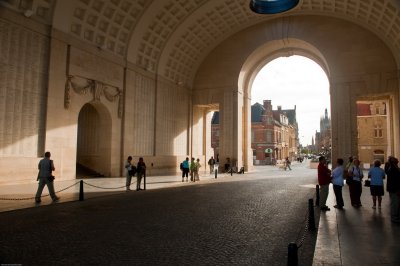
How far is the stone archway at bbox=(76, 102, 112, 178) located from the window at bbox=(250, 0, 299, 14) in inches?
646

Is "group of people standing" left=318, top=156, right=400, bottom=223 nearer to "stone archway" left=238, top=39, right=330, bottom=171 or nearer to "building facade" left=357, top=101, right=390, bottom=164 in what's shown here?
"stone archway" left=238, top=39, right=330, bottom=171

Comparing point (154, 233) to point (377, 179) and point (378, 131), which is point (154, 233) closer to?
point (377, 179)

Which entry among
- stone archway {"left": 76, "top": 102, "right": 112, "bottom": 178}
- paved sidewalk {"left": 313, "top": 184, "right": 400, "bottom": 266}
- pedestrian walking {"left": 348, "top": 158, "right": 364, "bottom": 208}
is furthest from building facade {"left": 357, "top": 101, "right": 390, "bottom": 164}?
paved sidewalk {"left": 313, "top": 184, "right": 400, "bottom": 266}

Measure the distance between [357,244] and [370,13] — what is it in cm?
2500

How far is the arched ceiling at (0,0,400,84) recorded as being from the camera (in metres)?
21.0

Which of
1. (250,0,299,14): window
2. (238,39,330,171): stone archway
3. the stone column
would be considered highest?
(250,0,299,14): window

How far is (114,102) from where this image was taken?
24859mm

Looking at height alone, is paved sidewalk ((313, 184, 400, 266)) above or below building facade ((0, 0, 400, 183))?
below

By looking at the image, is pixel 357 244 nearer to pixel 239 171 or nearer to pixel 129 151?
pixel 129 151

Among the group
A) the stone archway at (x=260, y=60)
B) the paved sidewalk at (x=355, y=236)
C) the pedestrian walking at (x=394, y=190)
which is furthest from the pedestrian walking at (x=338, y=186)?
the stone archway at (x=260, y=60)

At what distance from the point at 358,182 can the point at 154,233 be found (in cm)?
789

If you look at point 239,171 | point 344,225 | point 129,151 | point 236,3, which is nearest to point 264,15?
point 236,3

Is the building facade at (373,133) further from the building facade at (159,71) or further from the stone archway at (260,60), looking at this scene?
the stone archway at (260,60)

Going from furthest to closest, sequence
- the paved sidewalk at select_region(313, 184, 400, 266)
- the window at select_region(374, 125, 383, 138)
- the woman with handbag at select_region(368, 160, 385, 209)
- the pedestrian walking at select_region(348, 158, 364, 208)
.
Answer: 1. the window at select_region(374, 125, 383, 138)
2. the pedestrian walking at select_region(348, 158, 364, 208)
3. the woman with handbag at select_region(368, 160, 385, 209)
4. the paved sidewalk at select_region(313, 184, 400, 266)
